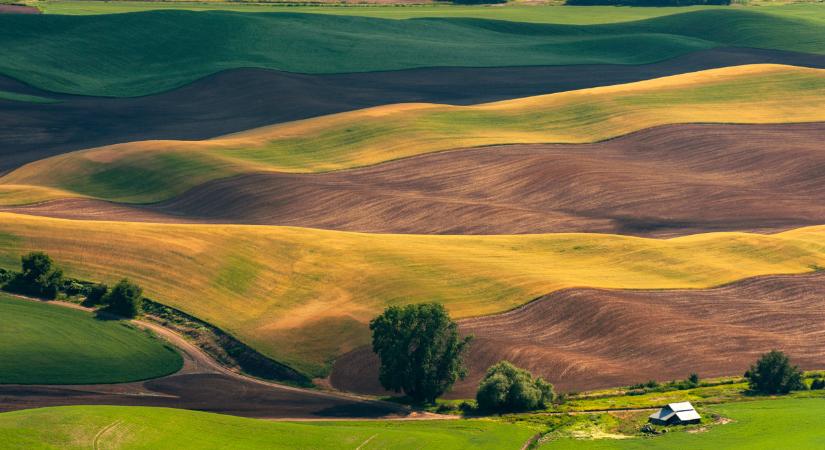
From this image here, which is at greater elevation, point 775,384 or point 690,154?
point 690,154

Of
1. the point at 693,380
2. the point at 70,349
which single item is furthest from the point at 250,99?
the point at 693,380

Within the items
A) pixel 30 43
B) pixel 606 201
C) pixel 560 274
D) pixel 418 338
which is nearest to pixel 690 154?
pixel 606 201

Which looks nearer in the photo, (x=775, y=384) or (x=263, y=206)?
(x=775, y=384)

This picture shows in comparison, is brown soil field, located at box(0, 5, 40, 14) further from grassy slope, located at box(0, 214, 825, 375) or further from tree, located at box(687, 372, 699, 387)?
tree, located at box(687, 372, 699, 387)

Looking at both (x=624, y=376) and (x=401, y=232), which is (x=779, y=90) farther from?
(x=624, y=376)

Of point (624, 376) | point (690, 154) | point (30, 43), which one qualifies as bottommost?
point (624, 376)

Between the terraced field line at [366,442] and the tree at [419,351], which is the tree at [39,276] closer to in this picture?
the tree at [419,351]

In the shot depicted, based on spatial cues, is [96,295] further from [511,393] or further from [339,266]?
[511,393]
